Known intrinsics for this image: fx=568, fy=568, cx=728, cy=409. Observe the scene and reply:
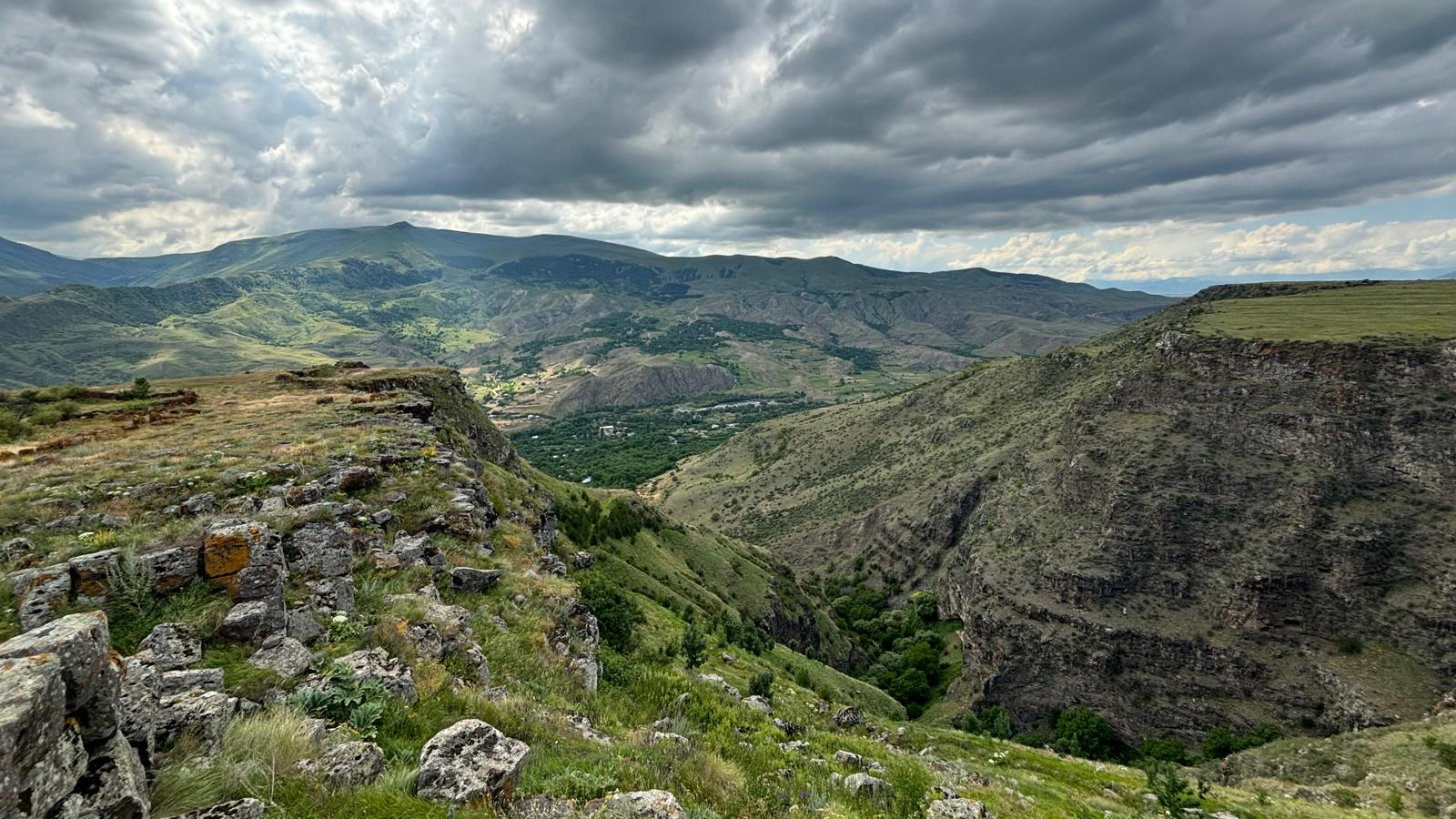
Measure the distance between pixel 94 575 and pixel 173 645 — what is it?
13.3ft

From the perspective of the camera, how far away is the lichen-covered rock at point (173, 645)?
30.1ft

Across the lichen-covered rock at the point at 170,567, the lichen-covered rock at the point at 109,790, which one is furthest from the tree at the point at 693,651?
the lichen-covered rock at the point at 109,790

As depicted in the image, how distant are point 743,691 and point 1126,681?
65.3m

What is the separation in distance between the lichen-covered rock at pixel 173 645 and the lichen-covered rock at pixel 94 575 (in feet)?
7.67

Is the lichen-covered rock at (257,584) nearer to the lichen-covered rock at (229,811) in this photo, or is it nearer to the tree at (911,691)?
the lichen-covered rock at (229,811)

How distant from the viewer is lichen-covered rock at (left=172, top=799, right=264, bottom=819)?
5.40 m

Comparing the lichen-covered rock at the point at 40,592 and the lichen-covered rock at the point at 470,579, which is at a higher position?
the lichen-covered rock at the point at 40,592

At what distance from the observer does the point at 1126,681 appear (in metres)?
67.2

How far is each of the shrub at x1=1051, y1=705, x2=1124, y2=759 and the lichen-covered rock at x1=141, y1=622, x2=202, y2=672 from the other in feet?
255

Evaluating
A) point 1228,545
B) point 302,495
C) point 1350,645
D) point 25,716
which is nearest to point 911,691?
point 1228,545

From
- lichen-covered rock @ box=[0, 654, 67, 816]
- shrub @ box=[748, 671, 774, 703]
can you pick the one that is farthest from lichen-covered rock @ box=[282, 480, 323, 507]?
shrub @ box=[748, 671, 774, 703]

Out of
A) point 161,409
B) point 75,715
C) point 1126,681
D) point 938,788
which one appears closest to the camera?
point 75,715

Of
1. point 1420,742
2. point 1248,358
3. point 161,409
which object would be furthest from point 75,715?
point 1248,358

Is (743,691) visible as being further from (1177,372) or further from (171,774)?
(1177,372)
